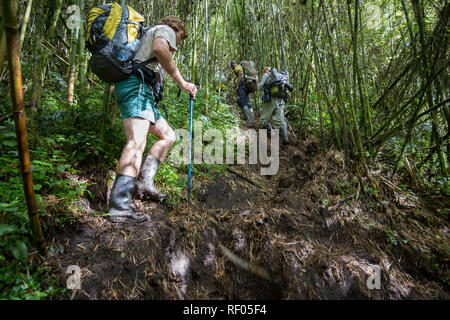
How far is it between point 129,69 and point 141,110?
0.34 m

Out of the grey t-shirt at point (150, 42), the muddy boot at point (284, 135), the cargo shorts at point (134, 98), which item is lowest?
the cargo shorts at point (134, 98)

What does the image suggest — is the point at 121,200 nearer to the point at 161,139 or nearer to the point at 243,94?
the point at 161,139

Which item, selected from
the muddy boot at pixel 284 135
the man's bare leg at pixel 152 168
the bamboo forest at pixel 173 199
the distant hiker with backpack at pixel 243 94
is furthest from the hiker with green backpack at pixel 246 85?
the man's bare leg at pixel 152 168

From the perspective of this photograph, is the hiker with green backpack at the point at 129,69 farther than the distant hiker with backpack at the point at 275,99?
No

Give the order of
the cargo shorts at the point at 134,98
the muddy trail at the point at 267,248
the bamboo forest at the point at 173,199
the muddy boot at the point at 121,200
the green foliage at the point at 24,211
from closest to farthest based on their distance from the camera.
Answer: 1. the green foliage at the point at 24,211
2. the bamboo forest at the point at 173,199
3. the muddy trail at the point at 267,248
4. the muddy boot at the point at 121,200
5. the cargo shorts at the point at 134,98

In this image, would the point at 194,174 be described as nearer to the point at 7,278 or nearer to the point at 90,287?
the point at 90,287

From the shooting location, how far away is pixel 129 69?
180cm

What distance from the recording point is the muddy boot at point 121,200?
5.53ft

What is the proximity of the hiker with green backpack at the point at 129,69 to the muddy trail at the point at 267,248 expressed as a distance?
10.8 inches

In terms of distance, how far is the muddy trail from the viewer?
1.42m

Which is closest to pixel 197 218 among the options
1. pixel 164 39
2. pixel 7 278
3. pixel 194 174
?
pixel 194 174

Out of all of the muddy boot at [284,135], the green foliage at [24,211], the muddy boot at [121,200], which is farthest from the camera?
the muddy boot at [284,135]

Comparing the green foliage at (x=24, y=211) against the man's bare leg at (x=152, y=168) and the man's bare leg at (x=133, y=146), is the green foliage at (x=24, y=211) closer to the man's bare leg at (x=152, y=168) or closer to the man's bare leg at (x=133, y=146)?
the man's bare leg at (x=133, y=146)

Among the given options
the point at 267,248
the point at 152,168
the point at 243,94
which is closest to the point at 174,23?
the point at 152,168
